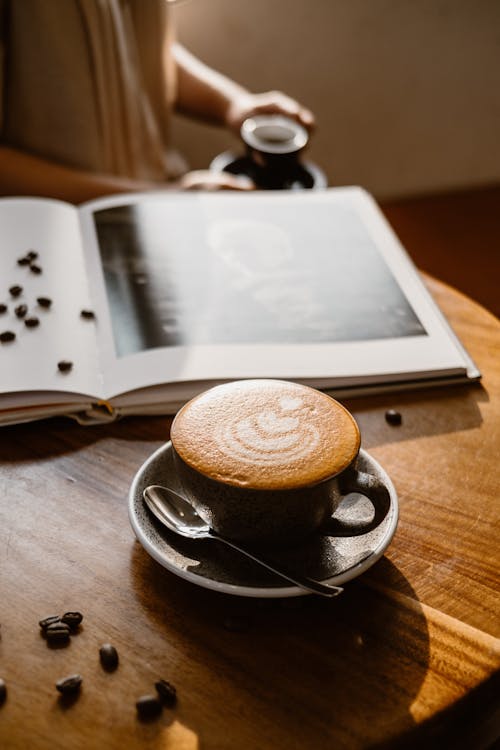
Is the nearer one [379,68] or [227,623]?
[227,623]

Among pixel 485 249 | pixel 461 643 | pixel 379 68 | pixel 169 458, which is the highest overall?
pixel 379 68

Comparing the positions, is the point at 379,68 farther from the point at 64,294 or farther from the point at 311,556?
the point at 311,556

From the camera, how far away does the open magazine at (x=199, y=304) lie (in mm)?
836

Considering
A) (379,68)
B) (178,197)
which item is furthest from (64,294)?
(379,68)

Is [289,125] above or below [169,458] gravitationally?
above

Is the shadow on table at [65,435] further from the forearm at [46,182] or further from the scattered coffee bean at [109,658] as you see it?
the forearm at [46,182]

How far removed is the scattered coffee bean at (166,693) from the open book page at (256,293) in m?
0.35

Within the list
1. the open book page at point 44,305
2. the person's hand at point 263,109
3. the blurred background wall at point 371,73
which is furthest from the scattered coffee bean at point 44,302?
the blurred background wall at point 371,73

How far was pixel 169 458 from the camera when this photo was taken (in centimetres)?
68

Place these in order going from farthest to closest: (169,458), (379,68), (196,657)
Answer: (379,68), (169,458), (196,657)

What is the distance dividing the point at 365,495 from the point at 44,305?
0.49 metres

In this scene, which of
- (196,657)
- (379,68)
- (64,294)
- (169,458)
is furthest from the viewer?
(379,68)

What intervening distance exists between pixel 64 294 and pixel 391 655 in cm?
58

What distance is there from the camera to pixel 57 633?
0.57 metres
